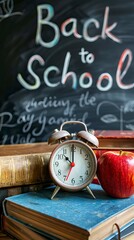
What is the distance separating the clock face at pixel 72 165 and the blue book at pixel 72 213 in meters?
0.03

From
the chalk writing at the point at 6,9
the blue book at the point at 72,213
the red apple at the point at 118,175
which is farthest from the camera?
the chalk writing at the point at 6,9

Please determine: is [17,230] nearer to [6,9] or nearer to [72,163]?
[72,163]

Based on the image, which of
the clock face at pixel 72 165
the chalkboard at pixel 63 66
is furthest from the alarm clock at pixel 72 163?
the chalkboard at pixel 63 66

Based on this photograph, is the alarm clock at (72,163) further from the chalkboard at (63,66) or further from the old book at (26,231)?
the chalkboard at (63,66)

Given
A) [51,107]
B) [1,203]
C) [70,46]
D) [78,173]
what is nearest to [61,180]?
[78,173]

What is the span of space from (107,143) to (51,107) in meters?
1.02

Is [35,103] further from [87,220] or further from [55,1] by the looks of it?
[87,220]

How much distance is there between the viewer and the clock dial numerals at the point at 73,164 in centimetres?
57

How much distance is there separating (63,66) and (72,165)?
1.21 m

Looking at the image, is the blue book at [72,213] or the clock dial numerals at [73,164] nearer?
the blue book at [72,213]

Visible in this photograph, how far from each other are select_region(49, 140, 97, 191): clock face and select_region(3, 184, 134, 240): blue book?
3 centimetres

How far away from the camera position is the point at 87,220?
43cm

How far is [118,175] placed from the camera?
1.78ft

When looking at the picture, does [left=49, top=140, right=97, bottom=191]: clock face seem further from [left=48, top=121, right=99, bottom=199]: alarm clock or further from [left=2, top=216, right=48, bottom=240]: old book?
[left=2, top=216, right=48, bottom=240]: old book
